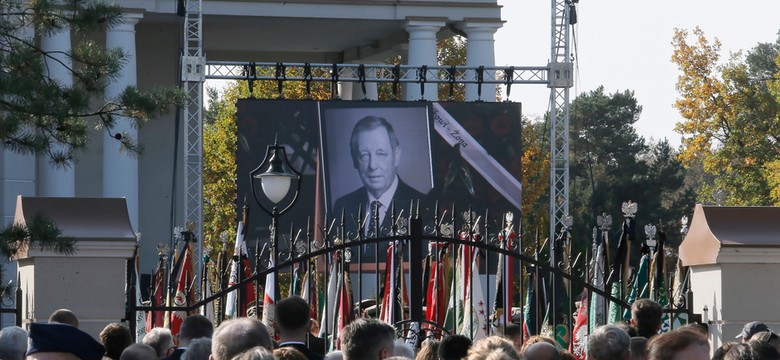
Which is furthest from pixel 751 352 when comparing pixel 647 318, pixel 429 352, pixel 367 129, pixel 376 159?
pixel 376 159

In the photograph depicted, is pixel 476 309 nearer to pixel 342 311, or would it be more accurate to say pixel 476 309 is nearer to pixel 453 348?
pixel 342 311

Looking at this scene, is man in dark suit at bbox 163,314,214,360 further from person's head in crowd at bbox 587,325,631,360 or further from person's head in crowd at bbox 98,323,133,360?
person's head in crowd at bbox 587,325,631,360

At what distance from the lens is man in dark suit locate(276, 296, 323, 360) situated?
851cm

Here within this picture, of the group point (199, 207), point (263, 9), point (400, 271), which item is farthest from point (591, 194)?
point (400, 271)

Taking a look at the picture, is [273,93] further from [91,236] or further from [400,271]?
[91,236]

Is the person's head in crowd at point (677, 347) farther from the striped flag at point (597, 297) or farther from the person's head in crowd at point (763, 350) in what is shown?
the striped flag at point (597, 297)

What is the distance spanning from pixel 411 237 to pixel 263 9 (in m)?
23.9

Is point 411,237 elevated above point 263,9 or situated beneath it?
situated beneath

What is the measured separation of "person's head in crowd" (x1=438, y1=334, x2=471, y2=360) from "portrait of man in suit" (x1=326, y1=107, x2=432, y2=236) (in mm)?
22583

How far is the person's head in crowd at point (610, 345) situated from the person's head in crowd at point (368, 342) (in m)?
1.19

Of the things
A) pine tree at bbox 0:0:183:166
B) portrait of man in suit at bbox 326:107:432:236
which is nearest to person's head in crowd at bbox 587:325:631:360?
pine tree at bbox 0:0:183:166

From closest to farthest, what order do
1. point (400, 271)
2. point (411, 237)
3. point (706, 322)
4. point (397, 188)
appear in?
point (411, 237) → point (706, 322) → point (400, 271) → point (397, 188)

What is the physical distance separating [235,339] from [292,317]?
68.6 inches

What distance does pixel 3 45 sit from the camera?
12.8 m
